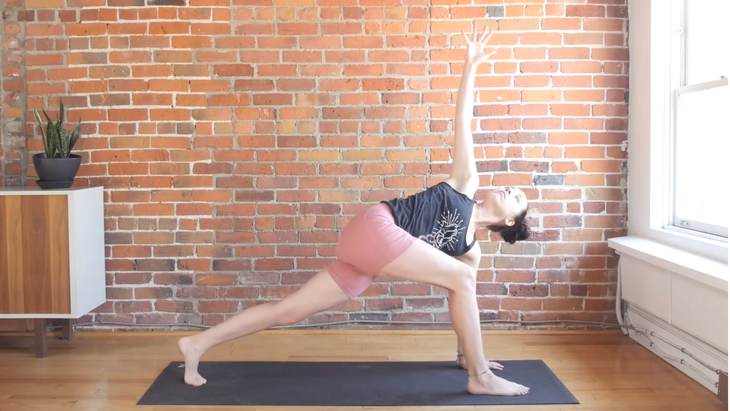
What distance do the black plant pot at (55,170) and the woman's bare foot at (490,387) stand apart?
2.49m


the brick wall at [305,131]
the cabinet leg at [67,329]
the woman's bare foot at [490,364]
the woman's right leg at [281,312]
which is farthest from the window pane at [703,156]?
the cabinet leg at [67,329]

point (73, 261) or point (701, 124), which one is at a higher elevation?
point (701, 124)

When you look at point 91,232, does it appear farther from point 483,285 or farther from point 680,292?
point 680,292

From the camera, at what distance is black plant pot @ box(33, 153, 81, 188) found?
357cm

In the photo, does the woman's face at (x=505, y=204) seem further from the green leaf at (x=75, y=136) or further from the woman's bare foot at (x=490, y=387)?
the green leaf at (x=75, y=136)

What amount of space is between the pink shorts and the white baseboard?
4.95ft

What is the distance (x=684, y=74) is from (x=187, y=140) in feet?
9.54

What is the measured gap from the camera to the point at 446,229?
9.93ft

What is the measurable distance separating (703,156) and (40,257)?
3.60 metres

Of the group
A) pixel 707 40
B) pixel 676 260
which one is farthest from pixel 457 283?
pixel 707 40

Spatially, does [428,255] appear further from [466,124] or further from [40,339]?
[40,339]

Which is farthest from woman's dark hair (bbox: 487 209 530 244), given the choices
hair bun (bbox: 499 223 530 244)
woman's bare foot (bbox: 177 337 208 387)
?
woman's bare foot (bbox: 177 337 208 387)

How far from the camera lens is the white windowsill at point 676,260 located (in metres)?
2.78

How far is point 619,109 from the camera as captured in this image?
3914 mm
